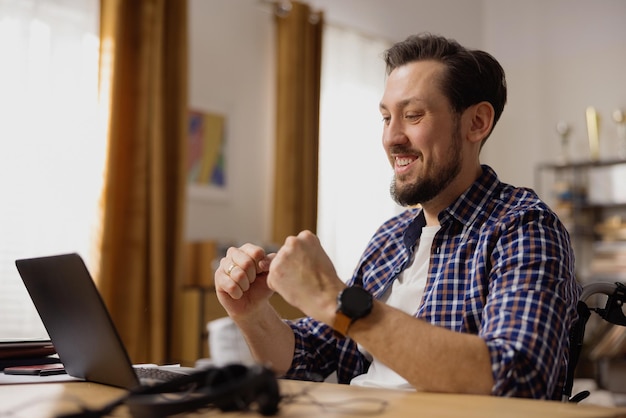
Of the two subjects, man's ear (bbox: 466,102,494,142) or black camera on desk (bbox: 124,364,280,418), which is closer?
black camera on desk (bbox: 124,364,280,418)

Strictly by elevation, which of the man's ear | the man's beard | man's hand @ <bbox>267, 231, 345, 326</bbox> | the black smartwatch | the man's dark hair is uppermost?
the man's dark hair

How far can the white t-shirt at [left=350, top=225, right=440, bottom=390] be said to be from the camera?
5.13ft

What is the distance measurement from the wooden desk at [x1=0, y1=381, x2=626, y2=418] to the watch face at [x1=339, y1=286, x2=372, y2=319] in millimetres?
112

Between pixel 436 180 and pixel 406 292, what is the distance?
0.24 m

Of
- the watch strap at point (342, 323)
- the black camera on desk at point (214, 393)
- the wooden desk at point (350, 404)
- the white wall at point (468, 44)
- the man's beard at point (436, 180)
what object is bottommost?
A: the wooden desk at point (350, 404)

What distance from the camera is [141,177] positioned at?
413cm

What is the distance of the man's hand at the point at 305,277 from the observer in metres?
1.22

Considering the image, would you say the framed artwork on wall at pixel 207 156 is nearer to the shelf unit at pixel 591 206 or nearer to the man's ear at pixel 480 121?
the shelf unit at pixel 591 206

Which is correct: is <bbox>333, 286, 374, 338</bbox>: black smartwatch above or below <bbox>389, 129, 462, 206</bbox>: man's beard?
below

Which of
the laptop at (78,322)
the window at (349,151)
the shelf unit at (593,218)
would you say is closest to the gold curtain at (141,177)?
the window at (349,151)

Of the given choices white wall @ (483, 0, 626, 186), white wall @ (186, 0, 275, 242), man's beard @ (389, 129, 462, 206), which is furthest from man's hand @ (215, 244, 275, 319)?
white wall @ (483, 0, 626, 186)

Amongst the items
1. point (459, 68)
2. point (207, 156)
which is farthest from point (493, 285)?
point (207, 156)

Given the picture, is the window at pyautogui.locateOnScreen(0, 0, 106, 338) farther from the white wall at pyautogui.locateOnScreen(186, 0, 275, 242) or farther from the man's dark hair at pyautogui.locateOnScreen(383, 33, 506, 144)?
the man's dark hair at pyautogui.locateOnScreen(383, 33, 506, 144)

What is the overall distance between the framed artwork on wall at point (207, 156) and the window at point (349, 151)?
0.78 m
